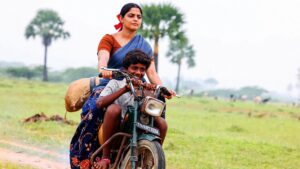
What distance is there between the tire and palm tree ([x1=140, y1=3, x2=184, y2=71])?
116ft

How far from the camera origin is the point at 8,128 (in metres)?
11.9

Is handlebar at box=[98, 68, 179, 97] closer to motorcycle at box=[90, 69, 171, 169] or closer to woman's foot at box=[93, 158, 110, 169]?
motorcycle at box=[90, 69, 171, 169]

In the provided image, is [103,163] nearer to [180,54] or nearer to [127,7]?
[127,7]

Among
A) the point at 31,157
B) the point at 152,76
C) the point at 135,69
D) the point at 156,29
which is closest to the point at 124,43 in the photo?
the point at 152,76

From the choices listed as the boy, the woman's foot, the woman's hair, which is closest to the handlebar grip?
the boy

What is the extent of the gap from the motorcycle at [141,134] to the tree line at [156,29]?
35.4m

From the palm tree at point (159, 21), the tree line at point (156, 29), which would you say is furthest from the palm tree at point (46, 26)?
the palm tree at point (159, 21)

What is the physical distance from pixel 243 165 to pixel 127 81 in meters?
4.82

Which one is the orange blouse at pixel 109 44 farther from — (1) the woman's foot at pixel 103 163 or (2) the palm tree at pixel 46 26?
(2) the palm tree at pixel 46 26

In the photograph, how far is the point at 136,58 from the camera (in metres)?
5.21

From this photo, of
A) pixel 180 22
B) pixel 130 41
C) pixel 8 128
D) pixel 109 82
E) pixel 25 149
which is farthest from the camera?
pixel 180 22

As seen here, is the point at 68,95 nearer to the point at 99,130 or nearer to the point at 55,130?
the point at 99,130

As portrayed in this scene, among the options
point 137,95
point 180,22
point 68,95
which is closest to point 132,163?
point 137,95

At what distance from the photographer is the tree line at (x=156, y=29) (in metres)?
41.9
